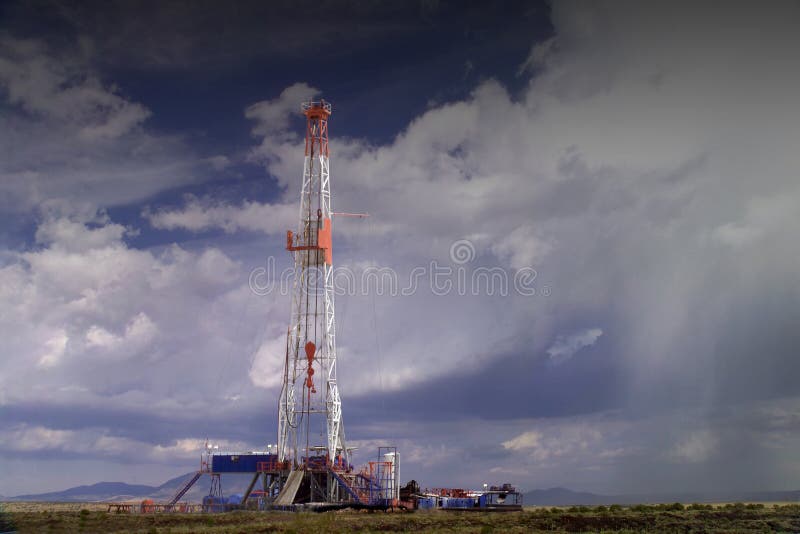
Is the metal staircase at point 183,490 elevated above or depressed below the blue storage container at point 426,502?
above

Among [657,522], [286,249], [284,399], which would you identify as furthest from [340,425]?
[657,522]

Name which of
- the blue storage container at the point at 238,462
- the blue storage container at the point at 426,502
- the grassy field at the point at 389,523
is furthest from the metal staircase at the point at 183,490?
the blue storage container at the point at 426,502

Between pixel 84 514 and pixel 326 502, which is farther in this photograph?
pixel 326 502

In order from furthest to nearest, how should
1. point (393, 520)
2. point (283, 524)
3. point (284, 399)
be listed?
1. point (284, 399)
2. point (393, 520)
3. point (283, 524)

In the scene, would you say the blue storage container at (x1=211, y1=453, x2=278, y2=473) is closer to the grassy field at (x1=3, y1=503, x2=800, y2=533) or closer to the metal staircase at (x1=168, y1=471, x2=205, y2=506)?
the metal staircase at (x1=168, y1=471, x2=205, y2=506)

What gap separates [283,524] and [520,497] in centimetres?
3248

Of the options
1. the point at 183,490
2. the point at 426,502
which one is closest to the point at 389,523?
the point at 426,502

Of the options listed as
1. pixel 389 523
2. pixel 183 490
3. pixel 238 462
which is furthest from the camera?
pixel 238 462

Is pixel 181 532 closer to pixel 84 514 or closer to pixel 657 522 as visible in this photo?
pixel 84 514

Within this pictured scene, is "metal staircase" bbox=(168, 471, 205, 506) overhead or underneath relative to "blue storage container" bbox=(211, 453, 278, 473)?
underneath

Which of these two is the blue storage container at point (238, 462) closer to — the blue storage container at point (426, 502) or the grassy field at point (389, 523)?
the blue storage container at point (426, 502)

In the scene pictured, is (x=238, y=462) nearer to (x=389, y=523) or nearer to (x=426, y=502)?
(x=426, y=502)

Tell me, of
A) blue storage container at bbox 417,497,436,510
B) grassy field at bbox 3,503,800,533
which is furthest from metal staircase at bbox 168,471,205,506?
blue storage container at bbox 417,497,436,510

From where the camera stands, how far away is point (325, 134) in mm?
81812
